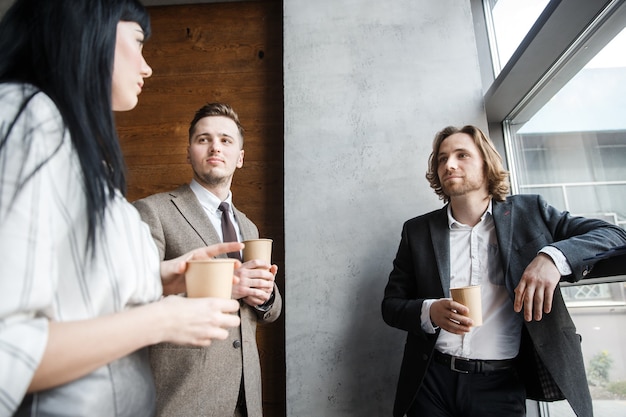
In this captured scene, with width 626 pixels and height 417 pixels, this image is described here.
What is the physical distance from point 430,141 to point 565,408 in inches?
60.1

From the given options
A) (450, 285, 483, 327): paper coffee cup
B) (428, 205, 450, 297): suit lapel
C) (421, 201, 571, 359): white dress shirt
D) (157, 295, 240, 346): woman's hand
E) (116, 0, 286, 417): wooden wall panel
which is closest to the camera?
(157, 295, 240, 346): woman's hand

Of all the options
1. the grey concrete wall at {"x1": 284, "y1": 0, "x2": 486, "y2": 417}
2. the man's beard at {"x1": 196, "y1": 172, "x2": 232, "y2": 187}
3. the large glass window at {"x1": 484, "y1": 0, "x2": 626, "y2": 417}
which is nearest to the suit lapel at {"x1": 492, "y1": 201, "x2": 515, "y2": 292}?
the large glass window at {"x1": 484, "y1": 0, "x2": 626, "y2": 417}

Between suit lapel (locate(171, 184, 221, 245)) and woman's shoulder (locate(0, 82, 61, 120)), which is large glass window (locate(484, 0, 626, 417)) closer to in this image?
suit lapel (locate(171, 184, 221, 245))

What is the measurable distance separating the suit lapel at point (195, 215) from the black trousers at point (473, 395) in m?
1.06

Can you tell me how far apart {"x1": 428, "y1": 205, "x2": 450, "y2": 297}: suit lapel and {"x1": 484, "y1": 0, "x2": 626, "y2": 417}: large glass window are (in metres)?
0.50

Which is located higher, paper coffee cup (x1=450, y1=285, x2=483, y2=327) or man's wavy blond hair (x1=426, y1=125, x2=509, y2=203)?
man's wavy blond hair (x1=426, y1=125, x2=509, y2=203)

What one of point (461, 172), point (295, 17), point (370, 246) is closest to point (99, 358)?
point (461, 172)

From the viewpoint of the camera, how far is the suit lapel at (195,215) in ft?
4.98

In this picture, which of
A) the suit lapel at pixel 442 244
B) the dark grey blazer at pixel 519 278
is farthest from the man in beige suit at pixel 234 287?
the suit lapel at pixel 442 244

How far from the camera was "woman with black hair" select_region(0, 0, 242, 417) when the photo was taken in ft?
1.68

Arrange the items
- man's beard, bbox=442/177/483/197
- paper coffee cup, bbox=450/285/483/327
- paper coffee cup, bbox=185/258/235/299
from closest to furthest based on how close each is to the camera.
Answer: paper coffee cup, bbox=185/258/235/299 → paper coffee cup, bbox=450/285/483/327 → man's beard, bbox=442/177/483/197

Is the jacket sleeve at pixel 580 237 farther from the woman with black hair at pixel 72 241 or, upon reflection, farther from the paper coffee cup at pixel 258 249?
the woman with black hair at pixel 72 241

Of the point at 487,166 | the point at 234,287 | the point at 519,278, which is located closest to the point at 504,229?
the point at 519,278

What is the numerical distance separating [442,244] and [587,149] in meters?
0.82
